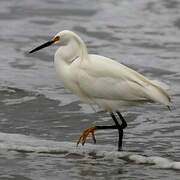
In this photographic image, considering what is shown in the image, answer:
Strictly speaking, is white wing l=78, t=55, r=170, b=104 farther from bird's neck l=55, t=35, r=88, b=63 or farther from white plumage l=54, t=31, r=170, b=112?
bird's neck l=55, t=35, r=88, b=63

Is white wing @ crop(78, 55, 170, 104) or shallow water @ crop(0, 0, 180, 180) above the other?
white wing @ crop(78, 55, 170, 104)

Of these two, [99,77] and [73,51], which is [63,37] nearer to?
[73,51]

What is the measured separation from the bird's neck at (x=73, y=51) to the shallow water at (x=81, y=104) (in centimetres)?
108

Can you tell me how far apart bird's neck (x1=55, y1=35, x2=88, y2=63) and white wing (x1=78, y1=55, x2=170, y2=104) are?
0.38 ft

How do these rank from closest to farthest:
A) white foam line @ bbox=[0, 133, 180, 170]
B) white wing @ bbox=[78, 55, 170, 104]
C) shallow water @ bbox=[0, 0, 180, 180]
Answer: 1. shallow water @ bbox=[0, 0, 180, 180]
2. white foam line @ bbox=[0, 133, 180, 170]
3. white wing @ bbox=[78, 55, 170, 104]

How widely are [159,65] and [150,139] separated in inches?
176

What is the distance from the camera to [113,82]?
718 centimetres

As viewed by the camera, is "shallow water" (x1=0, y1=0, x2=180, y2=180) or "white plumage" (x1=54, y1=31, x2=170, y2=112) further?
"white plumage" (x1=54, y1=31, x2=170, y2=112)

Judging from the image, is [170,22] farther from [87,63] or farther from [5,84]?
[87,63]

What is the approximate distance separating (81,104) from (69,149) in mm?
2247

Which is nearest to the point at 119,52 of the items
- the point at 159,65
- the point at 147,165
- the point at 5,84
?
the point at 159,65

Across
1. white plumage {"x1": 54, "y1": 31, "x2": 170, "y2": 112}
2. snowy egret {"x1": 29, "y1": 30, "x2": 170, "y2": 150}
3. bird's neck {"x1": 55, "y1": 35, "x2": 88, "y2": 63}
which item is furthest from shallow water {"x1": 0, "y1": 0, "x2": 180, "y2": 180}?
bird's neck {"x1": 55, "y1": 35, "x2": 88, "y2": 63}

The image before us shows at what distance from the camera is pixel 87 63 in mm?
7117

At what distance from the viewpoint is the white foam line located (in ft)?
21.8
